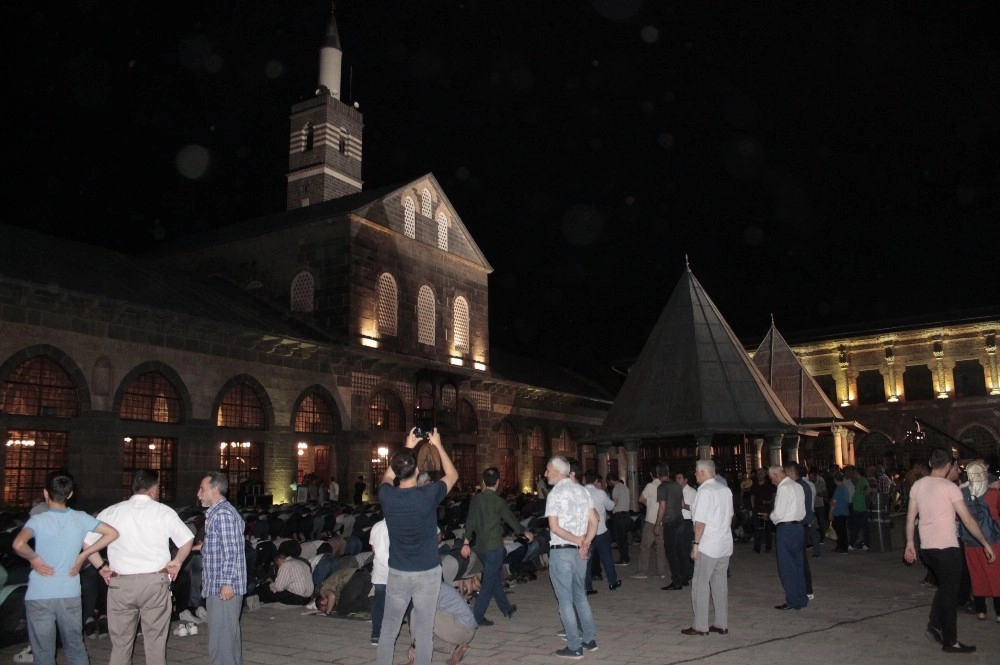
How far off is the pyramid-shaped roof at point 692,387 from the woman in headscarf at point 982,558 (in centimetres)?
619

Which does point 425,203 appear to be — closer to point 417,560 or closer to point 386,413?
point 386,413

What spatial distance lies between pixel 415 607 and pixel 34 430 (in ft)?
52.8

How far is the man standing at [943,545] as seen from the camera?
23.7ft

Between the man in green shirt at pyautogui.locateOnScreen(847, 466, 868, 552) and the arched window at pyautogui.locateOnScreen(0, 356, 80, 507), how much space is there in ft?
57.5

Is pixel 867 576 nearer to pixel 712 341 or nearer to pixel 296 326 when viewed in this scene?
pixel 712 341

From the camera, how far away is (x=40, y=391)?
18.8m

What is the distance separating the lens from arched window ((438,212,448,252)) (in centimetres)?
3234

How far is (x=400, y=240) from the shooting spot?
2991cm

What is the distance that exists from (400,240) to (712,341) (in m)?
15.3

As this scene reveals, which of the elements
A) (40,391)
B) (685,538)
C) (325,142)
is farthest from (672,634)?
(325,142)

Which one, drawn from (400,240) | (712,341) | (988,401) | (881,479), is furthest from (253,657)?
(988,401)

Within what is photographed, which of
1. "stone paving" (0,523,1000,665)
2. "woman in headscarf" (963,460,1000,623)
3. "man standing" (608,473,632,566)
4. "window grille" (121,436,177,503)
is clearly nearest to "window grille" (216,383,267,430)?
"window grille" (121,436,177,503)

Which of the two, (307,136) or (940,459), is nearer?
(940,459)

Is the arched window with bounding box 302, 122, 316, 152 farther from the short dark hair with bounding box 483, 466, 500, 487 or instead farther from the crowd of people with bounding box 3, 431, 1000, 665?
the short dark hair with bounding box 483, 466, 500, 487
